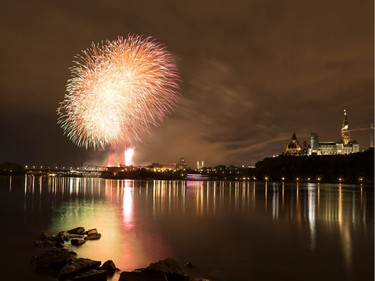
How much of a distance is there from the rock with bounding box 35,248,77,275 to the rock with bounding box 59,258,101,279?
0.62m

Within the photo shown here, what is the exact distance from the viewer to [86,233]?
21.9 metres

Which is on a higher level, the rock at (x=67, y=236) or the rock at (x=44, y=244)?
the rock at (x=67, y=236)

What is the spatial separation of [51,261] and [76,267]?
1827mm

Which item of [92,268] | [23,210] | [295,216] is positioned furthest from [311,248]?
[23,210]

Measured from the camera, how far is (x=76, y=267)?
46.4 feet

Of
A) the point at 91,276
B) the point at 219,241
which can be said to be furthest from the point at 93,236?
the point at 91,276

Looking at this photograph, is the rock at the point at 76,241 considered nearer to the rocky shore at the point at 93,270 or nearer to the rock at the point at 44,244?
the rock at the point at 44,244

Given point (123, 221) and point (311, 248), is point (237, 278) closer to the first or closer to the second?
point (311, 248)

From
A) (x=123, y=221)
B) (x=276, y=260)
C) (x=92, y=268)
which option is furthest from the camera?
(x=123, y=221)

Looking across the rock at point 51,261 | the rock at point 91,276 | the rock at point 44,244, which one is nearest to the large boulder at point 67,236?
the rock at point 44,244

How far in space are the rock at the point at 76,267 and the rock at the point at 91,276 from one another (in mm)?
254

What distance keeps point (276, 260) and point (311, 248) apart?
12.3 feet

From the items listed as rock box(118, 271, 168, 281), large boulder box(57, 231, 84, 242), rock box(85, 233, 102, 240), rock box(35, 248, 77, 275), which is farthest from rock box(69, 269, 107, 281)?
rock box(85, 233, 102, 240)

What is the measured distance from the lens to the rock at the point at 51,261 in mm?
15002
